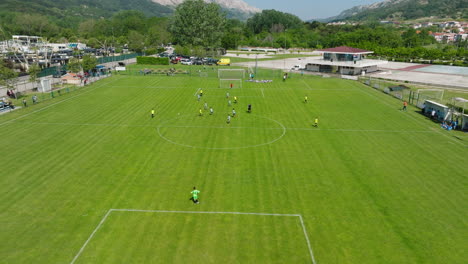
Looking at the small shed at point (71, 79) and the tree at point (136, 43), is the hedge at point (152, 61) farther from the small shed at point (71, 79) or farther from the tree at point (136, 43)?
the small shed at point (71, 79)

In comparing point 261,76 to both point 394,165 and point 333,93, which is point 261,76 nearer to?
point 333,93

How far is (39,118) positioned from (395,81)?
87.9 metres

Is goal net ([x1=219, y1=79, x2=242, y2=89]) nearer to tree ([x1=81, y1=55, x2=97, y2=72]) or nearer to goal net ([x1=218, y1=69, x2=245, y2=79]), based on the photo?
goal net ([x1=218, y1=69, x2=245, y2=79])

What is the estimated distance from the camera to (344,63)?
9950 centimetres

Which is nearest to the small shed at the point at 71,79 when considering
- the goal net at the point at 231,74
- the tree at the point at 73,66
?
the tree at the point at 73,66

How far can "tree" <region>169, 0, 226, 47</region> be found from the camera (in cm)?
14275

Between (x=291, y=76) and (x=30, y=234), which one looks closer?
(x=30, y=234)

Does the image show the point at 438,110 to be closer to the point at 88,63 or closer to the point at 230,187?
the point at 230,187

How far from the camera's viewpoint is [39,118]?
4809 cm

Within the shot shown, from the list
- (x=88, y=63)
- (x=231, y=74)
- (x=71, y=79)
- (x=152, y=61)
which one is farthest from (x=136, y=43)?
(x=71, y=79)

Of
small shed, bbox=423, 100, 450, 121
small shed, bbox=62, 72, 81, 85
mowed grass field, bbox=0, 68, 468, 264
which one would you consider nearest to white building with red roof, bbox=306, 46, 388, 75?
small shed, bbox=423, 100, 450, 121

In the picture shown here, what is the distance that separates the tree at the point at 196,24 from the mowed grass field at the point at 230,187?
9998 cm

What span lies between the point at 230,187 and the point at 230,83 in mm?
54060

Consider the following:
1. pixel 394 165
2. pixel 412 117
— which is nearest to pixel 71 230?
pixel 394 165
